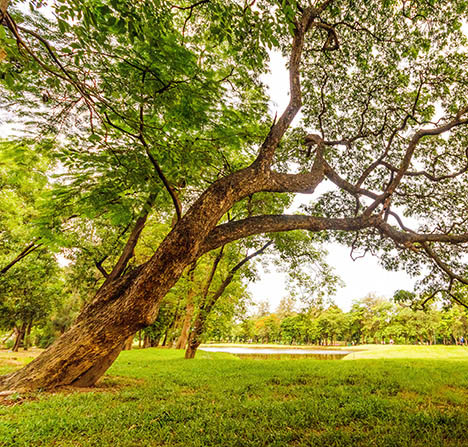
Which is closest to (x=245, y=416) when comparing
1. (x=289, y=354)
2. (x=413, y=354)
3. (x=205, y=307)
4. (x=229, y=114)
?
(x=229, y=114)

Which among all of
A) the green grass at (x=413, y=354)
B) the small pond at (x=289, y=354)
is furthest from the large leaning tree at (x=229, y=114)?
the small pond at (x=289, y=354)

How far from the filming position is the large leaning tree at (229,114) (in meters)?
3.54

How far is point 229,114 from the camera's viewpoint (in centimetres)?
545

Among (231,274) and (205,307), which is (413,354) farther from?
(205,307)

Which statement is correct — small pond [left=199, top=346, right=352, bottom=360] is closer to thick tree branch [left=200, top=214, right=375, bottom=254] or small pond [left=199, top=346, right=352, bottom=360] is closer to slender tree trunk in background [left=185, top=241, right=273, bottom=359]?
A: slender tree trunk in background [left=185, top=241, right=273, bottom=359]

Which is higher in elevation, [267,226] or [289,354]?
[267,226]

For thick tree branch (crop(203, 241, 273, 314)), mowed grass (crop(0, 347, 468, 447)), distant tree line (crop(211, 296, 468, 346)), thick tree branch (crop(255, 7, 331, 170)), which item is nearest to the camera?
mowed grass (crop(0, 347, 468, 447))

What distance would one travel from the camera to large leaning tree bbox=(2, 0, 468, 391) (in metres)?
3.54

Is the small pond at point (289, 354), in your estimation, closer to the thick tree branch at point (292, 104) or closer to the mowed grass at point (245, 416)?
the mowed grass at point (245, 416)

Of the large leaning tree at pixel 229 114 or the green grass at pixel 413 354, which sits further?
the green grass at pixel 413 354

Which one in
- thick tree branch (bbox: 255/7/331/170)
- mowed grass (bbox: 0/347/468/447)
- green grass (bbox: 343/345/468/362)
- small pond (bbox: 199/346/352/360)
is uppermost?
thick tree branch (bbox: 255/7/331/170)

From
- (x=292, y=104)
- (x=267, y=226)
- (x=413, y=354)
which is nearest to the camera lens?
(x=267, y=226)

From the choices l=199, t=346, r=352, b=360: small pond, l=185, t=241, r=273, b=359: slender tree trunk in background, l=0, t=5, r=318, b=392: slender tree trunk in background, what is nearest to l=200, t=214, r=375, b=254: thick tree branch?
l=0, t=5, r=318, b=392: slender tree trunk in background

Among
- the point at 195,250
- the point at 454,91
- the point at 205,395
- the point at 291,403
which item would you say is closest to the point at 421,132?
the point at 454,91
